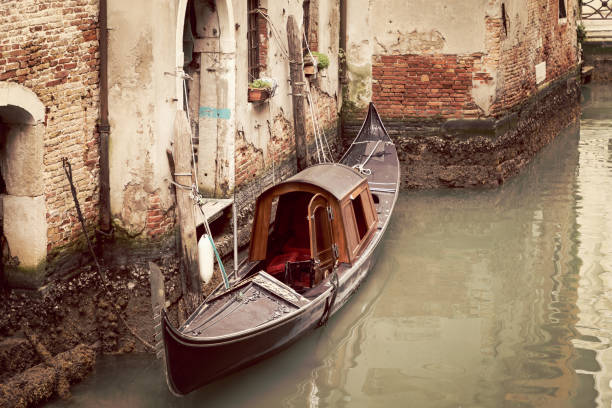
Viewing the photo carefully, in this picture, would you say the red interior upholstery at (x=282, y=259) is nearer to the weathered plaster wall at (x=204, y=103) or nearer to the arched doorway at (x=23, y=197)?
the weathered plaster wall at (x=204, y=103)

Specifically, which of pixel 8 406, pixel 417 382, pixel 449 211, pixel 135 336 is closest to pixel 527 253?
pixel 449 211

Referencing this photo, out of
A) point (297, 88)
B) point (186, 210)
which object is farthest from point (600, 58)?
point (186, 210)

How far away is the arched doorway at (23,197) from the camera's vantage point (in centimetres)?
559

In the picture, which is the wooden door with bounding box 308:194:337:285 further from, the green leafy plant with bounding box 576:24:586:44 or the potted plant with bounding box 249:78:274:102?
the green leafy plant with bounding box 576:24:586:44

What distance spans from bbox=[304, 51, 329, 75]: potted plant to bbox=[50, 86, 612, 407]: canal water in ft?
6.22

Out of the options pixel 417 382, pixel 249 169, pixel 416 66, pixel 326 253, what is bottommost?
pixel 417 382

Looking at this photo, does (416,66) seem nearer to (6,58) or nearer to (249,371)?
(249,371)

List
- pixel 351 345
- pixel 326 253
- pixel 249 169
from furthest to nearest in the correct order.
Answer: pixel 249 169
pixel 326 253
pixel 351 345

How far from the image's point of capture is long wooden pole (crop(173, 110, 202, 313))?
6238 mm

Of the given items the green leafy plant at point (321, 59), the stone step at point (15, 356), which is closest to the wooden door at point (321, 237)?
the stone step at point (15, 356)

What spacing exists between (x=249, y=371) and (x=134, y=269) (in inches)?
41.7

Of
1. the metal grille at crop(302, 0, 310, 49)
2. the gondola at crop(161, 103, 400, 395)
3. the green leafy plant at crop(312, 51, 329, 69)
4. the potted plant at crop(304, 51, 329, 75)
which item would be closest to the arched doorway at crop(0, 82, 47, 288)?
the gondola at crop(161, 103, 400, 395)

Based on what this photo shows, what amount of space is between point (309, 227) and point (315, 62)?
3.54 metres

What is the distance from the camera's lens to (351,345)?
273 inches
